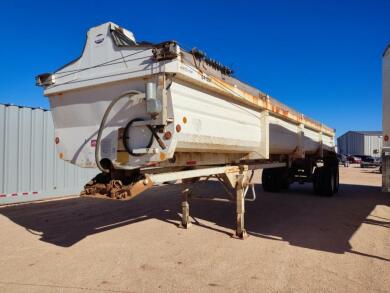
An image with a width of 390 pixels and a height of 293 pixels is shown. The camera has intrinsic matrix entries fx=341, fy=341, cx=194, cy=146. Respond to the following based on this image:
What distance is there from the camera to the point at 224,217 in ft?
24.7

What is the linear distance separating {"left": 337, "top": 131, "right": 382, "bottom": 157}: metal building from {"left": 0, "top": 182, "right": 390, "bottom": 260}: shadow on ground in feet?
141

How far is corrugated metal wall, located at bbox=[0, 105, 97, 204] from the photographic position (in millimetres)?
9125

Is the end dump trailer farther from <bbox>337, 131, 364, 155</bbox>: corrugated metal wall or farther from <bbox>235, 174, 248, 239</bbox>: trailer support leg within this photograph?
<bbox>337, 131, 364, 155</bbox>: corrugated metal wall

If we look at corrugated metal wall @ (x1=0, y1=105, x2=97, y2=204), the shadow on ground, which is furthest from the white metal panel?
corrugated metal wall @ (x1=0, y1=105, x2=97, y2=204)

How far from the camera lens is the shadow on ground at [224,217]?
5916 mm

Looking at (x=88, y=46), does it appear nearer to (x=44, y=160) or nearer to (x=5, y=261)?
(x=5, y=261)

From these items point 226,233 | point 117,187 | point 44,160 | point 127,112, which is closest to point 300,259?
point 226,233

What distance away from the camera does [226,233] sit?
6.14m

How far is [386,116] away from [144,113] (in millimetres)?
4682

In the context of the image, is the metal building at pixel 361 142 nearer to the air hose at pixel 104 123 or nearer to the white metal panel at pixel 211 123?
the white metal panel at pixel 211 123

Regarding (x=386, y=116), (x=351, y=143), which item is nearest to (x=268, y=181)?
(x=386, y=116)

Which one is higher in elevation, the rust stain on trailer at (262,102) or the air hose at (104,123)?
the rust stain on trailer at (262,102)

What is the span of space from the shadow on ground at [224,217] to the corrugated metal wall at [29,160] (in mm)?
625

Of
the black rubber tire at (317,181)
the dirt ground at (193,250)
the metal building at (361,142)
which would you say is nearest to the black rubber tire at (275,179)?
the black rubber tire at (317,181)
